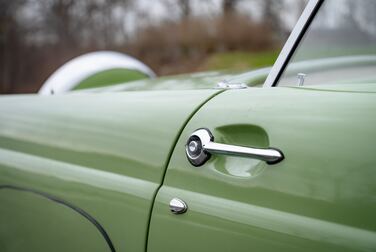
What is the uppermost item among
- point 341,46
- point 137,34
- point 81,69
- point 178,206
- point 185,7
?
point 185,7

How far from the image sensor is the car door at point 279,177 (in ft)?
3.38

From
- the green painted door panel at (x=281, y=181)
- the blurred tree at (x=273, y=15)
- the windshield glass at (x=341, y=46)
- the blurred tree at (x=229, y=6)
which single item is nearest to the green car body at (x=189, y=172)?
the green painted door panel at (x=281, y=181)

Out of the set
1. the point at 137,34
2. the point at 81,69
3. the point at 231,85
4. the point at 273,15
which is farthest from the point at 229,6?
the point at 231,85

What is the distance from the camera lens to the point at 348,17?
167cm

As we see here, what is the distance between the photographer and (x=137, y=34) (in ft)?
50.7

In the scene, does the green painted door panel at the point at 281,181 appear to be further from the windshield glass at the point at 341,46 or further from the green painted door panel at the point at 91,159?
the windshield glass at the point at 341,46

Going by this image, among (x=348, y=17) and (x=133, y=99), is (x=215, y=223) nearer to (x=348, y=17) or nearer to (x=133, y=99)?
(x=133, y=99)

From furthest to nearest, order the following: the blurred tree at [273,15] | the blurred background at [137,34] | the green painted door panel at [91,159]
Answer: the blurred background at [137,34] → the blurred tree at [273,15] → the green painted door panel at [91,159]

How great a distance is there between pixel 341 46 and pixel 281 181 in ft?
2.46

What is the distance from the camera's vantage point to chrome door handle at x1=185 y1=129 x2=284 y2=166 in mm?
1165

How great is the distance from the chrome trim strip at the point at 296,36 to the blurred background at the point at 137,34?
37.4 feet

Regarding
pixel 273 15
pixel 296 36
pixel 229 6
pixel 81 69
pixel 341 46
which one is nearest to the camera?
pixel 296 36

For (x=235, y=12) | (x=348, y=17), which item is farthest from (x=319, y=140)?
(x=235, y=12)

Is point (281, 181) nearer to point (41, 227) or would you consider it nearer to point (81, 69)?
point (41, 227)
